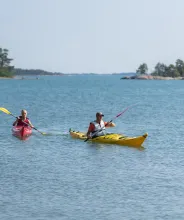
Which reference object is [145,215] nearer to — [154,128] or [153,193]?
[153,193]

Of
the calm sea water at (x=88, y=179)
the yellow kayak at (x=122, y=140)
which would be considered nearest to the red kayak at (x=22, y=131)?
the calm sea water at (x=88, y=179)

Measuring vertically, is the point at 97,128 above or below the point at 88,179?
above

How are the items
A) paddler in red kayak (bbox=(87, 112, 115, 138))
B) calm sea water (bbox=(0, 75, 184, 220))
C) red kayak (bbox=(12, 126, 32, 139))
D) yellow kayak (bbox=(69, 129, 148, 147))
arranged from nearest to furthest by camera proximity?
calm sea water (bbox=(0, 75, 184, 220)) < yellow kayak (bbox=(69, 129, 148, 147)) < paddler in red kayak (bbox=(87, 112, 115, 138)) < red kayak (bbox=(12, 126, 32, 139))

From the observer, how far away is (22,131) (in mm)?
34969

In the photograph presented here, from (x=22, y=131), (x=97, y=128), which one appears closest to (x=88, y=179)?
(x=97, y=128)

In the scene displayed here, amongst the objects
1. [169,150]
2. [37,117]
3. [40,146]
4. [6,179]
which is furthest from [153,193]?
[37,117]

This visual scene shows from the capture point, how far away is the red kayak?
35.0m

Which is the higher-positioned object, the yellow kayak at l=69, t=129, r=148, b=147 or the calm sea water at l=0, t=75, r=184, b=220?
the yellow kayak at l=69, t=129, r=148, b=147

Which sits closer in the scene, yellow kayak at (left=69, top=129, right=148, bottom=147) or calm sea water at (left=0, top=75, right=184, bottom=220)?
calm sea water at (left=0, top=75, right=184, bottom=220)

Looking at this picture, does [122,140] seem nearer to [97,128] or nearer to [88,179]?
[97,128]

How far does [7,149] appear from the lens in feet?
101

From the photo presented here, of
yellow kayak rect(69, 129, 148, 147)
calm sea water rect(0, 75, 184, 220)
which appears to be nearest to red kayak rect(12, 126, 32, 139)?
calm sea water rect(0, 75, 184, 220)

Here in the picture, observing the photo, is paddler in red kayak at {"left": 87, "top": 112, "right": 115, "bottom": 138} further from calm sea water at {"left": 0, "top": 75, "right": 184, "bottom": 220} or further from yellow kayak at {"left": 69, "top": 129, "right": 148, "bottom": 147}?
calm sea water at {"left": 0, "top": 75, "right": 184, "bottom": 220}

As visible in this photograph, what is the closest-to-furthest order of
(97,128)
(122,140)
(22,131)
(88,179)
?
1. (88,179)
2. (122,140)
3. (97,128)
4. (22,131)
